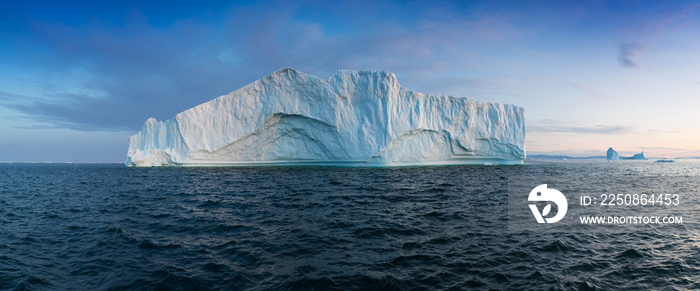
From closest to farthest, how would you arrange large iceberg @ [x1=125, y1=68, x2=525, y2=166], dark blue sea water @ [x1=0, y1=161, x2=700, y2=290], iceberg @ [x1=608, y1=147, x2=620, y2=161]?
dark blue sea water @ [x1=0, y1=161, x2=700, y2=290] → large iceberg @ [x1=125, y1=68, x2=525, y2=166] → iceberg @ [x1=608, y1=147, x2=620, y2=161]

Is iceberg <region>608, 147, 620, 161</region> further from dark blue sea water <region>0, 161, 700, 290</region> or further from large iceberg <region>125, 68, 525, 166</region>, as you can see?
dark blue sea water <region>0, 161, 700, 290</region>

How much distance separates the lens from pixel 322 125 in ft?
106

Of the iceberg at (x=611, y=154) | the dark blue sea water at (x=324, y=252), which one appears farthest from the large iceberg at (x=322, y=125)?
the iceberg at (x=611, y=154)

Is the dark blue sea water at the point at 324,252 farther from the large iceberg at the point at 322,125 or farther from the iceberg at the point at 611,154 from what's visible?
the iceberg at the point at 611,154

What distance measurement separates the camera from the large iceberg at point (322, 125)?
31.6 metres

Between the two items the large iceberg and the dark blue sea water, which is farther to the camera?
the large iceberg

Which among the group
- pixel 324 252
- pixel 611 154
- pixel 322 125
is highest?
pixel 322 125

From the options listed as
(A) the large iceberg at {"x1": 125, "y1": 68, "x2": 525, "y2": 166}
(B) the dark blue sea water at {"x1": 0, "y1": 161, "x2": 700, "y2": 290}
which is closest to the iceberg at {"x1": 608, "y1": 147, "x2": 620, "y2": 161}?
(A) the large iceberg at {"x1": 125, "y1": 68, "x2": 525, "y2": 166}

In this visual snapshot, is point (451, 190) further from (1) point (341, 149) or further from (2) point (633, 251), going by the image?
(1) point (341, 149)

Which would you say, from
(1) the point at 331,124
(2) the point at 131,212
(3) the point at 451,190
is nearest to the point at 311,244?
(2) the point at 131,212

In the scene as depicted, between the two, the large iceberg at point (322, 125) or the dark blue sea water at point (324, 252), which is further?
the large iceberg at point (322, 125)

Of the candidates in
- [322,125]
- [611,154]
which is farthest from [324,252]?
[611,154]

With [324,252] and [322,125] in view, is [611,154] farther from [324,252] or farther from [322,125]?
[324,252]

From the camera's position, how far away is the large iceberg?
31.6m
